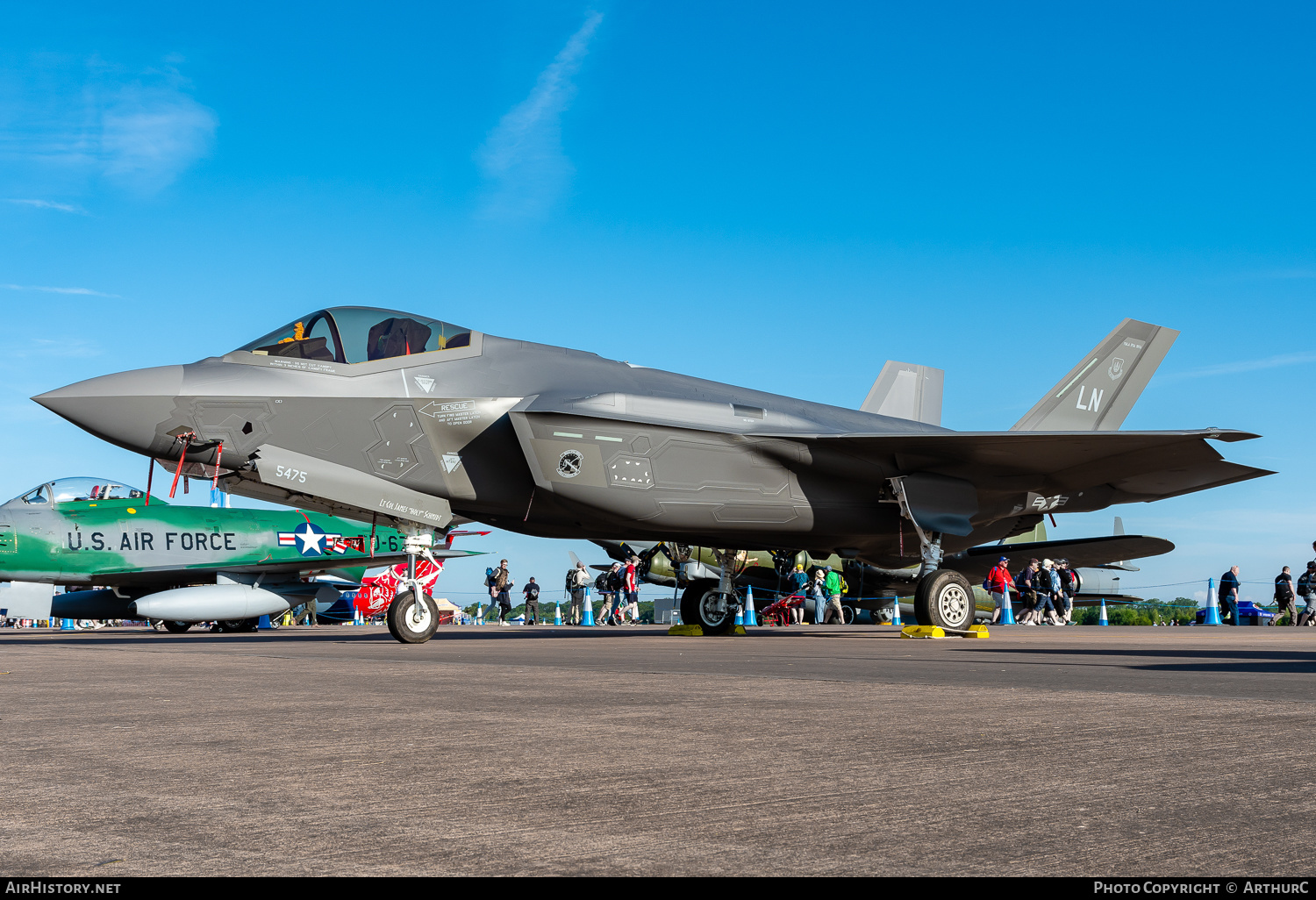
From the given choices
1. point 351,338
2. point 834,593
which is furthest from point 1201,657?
point 834,593

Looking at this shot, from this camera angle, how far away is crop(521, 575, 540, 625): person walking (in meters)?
31.1

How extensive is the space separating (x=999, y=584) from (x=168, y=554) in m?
18.9

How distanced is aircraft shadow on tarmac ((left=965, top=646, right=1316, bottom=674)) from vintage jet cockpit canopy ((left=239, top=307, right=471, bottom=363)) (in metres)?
6.78

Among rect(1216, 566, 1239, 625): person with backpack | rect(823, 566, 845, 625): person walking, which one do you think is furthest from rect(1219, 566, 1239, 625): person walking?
rect(823, 566, 845, 625): person walking

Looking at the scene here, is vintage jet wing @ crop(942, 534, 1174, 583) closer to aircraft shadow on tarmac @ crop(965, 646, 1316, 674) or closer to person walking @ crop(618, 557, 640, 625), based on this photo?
person walking @ crop(618, 557, 640, 625)

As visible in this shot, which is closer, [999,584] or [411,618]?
[411,618]

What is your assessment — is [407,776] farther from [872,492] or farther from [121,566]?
[121,566]

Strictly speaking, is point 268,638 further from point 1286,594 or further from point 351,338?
point 1286,594

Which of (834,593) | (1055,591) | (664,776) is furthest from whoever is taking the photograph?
(1055,591)

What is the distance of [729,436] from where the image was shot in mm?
12898

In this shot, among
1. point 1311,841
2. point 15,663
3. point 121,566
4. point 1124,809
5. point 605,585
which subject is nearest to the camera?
point 1311,841

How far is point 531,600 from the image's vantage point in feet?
102

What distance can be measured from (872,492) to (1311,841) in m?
11.9
